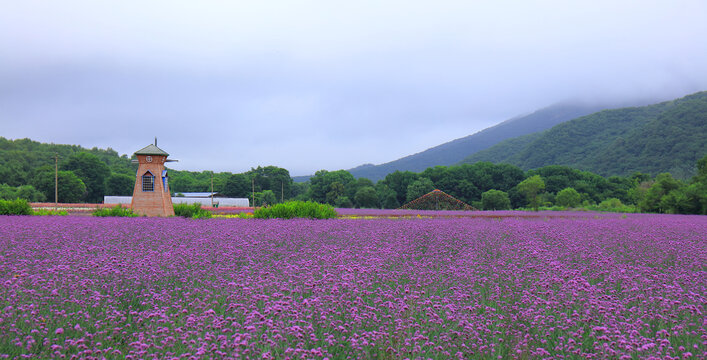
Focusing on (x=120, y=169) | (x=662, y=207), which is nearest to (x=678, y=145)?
(x=662, y=207)

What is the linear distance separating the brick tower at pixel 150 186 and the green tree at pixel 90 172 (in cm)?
6109

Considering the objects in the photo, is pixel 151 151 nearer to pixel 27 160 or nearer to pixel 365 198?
pixel 365 198

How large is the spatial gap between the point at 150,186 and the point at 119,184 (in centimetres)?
6074

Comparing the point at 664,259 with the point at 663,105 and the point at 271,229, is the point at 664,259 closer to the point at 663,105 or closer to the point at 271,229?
the point at 271,229

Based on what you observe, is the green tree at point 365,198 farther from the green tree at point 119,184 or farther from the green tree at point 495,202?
the green tree at point 119,184

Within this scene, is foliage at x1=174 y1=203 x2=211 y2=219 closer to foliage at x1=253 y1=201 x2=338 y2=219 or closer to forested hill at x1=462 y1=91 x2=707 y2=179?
foliage at x1=253 y1=201 x2=338 y2=219

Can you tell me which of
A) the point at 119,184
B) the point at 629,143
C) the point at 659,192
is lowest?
the point at 659,192

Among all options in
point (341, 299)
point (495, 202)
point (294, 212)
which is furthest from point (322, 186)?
point (341, 299)

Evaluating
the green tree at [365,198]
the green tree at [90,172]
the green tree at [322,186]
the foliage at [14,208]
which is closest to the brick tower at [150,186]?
the foliage at [14,208]

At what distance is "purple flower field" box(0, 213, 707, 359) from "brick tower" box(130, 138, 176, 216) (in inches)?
437

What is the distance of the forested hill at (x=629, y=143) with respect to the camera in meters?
72.6

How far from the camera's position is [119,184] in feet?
239

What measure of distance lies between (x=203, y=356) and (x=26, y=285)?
2.94 metres

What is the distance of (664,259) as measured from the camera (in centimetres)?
684
